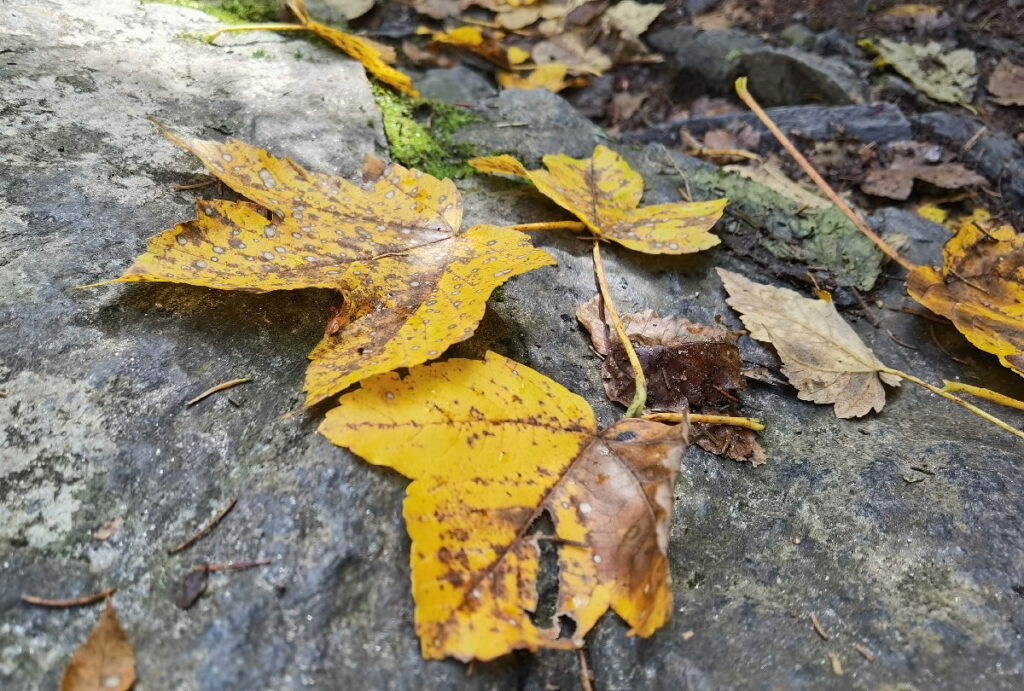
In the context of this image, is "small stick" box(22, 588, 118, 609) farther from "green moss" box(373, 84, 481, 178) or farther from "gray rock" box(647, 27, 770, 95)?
"gray rock" box(647, 27, 770, 95)

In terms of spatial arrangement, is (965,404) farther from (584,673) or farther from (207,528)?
(207,528)

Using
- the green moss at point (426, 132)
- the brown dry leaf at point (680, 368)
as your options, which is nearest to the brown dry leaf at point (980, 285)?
the brown dry leaf at point (680, 368)

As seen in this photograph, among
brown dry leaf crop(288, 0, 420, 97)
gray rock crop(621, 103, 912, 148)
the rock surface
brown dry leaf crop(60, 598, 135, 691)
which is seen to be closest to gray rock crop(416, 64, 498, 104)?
brown dry leaf crop(288, 0, 420, 97)

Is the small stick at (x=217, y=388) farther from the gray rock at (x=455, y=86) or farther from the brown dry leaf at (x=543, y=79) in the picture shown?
the brown dry leaf at (x=543, y=79)

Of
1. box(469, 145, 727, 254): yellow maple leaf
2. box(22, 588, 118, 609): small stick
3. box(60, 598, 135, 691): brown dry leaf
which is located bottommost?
box(22, 588, 118, 609): small stick

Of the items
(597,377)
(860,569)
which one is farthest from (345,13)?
(860,569)

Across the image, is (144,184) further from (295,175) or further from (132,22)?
(132,22)
